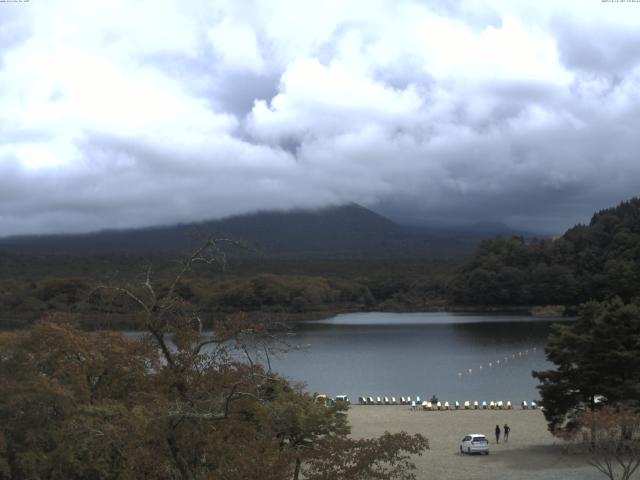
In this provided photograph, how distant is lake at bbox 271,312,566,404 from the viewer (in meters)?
50.2

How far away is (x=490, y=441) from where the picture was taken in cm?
3008

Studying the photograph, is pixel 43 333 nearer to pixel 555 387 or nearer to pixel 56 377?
pixel 56 377

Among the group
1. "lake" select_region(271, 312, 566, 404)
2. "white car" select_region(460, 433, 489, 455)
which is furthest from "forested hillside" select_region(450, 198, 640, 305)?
"white car" select_region(460, 433, 489, 455)

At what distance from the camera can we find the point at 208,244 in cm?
941

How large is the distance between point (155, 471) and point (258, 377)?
2.27 m

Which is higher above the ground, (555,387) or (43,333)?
(43,333)

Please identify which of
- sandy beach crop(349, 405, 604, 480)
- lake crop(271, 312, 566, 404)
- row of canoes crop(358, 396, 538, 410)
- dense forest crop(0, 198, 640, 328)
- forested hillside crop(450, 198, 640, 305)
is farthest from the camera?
forested hillside crop(450, 198, 640, 305)

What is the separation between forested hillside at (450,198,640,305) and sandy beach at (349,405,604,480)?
84110 mm

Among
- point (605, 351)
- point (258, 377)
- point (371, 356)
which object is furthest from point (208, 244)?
point (371, 356)

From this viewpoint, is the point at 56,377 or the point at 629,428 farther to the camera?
the point at 629,428

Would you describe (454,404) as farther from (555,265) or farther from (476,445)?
(555,265)

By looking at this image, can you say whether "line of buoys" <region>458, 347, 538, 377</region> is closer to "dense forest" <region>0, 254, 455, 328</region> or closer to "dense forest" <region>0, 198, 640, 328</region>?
"dense forest" <region>0, 198, 640, 328</region>

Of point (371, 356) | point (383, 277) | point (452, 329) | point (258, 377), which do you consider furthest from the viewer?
point (383, 277)

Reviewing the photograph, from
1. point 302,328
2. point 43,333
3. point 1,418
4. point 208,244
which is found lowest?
point 302,328
